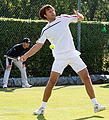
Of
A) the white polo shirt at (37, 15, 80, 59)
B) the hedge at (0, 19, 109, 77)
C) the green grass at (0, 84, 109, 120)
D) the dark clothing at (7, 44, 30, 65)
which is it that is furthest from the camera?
the hedge at (0, 19, 109, 77)

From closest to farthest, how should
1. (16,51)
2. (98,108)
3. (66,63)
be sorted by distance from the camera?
(98,108), (66,63), (16,51)

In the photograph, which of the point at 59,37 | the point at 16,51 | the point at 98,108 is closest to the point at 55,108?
the point at 98,108

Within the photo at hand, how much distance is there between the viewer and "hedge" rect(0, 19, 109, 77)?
1048cm

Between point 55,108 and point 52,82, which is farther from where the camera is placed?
point 55,108

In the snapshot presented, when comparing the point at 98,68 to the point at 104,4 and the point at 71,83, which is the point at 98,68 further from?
the point at 104,4

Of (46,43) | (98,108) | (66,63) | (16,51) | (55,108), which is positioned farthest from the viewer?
(46,43)

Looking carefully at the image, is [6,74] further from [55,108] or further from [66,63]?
[66,63]

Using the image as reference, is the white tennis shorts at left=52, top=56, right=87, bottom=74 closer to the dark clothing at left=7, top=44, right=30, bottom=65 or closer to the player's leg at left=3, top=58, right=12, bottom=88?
the dark clothing at left=7, top=44, right=30, bottom=65

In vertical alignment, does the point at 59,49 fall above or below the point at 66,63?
above

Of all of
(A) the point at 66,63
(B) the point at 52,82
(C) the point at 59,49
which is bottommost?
(B) the point at 52,82

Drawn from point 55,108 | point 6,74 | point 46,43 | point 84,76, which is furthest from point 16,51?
point 84,76

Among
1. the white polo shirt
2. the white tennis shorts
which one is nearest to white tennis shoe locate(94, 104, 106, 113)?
the white tennis shorts

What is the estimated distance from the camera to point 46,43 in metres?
11.1

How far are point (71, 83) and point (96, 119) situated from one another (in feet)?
19.8
